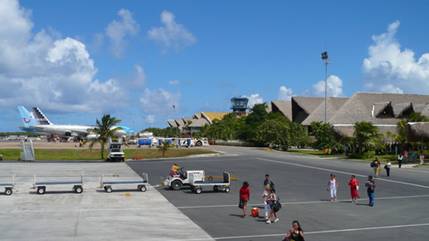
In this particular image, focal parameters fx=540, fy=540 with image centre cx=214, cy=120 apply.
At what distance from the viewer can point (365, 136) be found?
65.9m

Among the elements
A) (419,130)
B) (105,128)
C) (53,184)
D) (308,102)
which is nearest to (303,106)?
(308,102)

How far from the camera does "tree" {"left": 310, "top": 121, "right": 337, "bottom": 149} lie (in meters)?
76.6

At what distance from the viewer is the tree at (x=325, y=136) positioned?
76588mm

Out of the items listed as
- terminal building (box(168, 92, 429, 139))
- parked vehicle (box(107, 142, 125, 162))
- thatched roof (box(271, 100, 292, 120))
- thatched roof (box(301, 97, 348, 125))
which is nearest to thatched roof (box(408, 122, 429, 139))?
terminal building (box(168, 92, 429, 139))

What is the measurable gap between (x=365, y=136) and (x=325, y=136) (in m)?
16.6

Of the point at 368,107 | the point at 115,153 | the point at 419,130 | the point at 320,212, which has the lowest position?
the point at 320,212

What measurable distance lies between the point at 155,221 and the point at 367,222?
24.6ft

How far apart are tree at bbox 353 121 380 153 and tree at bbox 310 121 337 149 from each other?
7492mm

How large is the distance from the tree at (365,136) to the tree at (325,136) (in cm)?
749

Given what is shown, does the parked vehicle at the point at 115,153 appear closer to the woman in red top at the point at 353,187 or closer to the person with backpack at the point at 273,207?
the woman in red top at the point at 353,187

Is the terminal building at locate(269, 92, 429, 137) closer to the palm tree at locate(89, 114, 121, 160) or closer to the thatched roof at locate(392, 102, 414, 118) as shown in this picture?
the thatched roof at locate(392, 102, 414, 118)

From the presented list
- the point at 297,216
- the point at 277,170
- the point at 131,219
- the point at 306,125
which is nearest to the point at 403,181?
the point at 277,170

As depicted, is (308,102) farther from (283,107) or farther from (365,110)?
(365,110)

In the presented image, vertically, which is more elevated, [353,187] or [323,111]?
[323,111]
